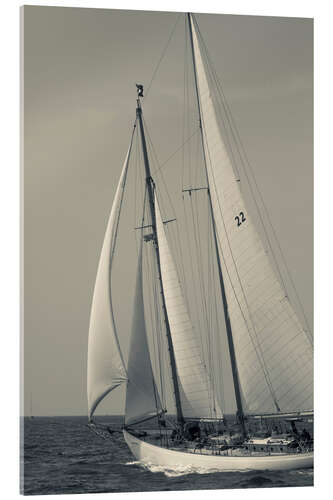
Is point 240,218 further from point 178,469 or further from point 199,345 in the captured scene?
point 178,469

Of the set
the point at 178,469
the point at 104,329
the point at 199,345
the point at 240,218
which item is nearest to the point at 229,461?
the point at 178,469

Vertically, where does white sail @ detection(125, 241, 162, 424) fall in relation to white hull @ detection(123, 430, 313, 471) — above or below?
above

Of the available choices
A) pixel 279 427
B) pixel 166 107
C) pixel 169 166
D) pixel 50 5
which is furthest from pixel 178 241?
pixel 50 5

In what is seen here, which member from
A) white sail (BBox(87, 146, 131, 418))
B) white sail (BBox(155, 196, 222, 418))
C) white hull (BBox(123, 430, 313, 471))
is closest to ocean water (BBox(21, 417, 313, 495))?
white hull (BBox(123, 430, 313, 471))

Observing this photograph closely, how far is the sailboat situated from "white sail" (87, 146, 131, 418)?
0.02 meters

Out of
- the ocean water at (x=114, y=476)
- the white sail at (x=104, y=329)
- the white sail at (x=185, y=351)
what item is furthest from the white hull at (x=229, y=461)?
the white sail at (x=104, y=329)

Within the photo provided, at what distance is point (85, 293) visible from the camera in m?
12.6

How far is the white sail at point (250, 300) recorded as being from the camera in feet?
43.5

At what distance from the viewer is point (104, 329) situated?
1312 centimetres

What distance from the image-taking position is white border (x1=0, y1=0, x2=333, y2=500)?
1093 cm

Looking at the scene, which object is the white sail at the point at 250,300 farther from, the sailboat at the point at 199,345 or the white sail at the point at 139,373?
the white sail at the point at 139,373

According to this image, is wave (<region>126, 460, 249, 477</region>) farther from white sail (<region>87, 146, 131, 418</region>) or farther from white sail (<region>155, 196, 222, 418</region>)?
white sail (<region>155, 196, 222, 418</region>)

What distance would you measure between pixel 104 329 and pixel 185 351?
6.15ft

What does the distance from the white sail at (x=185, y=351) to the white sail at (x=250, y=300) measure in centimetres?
78
